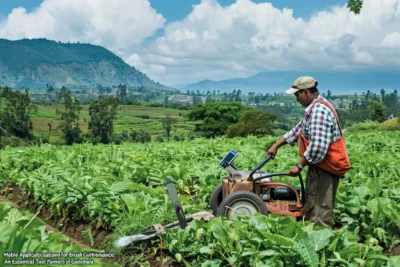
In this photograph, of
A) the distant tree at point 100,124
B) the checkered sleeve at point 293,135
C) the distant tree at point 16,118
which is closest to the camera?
the checkered sleeve at point 293,135

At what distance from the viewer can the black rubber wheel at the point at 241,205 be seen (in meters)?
6.23

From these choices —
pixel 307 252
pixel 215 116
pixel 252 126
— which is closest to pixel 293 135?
pixel 307 252

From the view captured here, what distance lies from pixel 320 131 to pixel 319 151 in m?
0.24

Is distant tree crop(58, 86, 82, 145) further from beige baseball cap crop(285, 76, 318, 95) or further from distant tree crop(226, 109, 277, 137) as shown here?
beige baseball cap crop(285, 76, 318, 95)

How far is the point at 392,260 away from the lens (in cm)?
442

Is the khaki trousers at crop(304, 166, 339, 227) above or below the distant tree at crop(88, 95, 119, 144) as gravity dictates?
above

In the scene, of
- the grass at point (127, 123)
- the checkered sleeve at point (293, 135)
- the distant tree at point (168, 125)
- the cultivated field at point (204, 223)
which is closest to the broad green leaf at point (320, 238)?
the cultivated field at point (204, 223)

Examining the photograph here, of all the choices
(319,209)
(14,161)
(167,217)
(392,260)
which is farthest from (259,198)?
(14,161)

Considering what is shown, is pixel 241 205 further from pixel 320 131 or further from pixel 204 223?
pixel 320 131

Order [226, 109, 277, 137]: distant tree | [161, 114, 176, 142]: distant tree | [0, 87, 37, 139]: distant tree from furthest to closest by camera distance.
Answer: [161, 114, 176, 142]: distant tree → [0, 87, 37, 139]: distant tree → [226, 109, 277, 137]: distant tree

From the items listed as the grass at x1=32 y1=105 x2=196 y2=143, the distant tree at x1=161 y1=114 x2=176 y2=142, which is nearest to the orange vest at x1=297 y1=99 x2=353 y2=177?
the grass at x1=32 y1=105 x2=196 y2=143

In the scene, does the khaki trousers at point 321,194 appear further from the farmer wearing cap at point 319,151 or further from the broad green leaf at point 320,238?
the broad green leaf at point 320,238

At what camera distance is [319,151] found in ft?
19.5

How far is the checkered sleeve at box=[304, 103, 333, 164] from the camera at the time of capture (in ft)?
19.4
